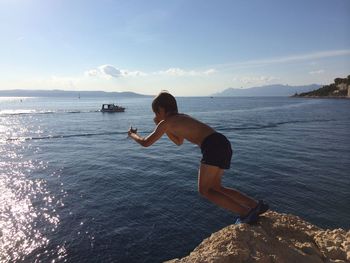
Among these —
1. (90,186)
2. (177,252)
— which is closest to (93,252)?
(177,252)

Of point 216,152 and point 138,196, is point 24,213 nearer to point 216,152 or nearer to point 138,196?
point 138,196

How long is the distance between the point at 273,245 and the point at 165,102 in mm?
3192

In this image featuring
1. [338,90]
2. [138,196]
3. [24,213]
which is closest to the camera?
[24,213]

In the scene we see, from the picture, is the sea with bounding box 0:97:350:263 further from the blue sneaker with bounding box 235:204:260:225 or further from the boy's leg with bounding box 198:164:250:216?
the boy's leg with bounding box 198:164:250:216

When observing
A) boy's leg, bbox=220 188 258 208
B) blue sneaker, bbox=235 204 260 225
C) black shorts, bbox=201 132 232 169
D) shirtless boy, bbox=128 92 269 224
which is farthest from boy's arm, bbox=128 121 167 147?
blue sneaker, bbox=235 204 260 225

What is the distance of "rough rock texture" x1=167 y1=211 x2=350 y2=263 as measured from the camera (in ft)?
16.6

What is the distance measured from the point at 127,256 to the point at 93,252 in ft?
4.75

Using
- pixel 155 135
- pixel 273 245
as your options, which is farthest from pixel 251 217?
pixel 155 135

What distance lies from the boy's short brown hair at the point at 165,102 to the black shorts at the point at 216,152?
36.4 inches

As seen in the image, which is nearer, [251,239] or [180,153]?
[251,239]

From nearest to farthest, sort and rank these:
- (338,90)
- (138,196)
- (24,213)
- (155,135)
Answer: (155,135) → (24,213) → (138,196) → (338,90)

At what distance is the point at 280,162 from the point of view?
Result: 25922 mm

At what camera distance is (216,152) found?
593cm

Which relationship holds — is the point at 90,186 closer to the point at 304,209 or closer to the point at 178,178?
the point at 178,178
